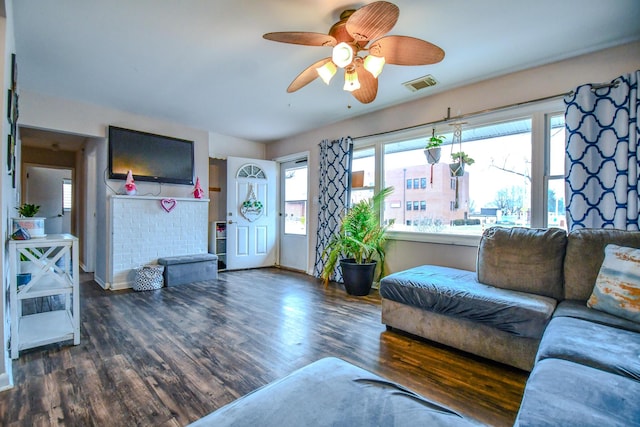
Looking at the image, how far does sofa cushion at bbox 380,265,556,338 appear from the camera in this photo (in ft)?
6.07

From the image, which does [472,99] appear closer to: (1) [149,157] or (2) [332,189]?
(2) [332,189]

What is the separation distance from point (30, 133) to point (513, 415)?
6379 mm

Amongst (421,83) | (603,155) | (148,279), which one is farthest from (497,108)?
(148,279)

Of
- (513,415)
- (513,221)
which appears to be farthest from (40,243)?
(513,221)

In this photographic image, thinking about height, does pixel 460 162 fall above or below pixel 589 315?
above

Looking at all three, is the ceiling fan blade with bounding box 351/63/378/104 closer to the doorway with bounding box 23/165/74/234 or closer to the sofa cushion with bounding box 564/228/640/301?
the sofa cushion with bounding box 564/228/640/301

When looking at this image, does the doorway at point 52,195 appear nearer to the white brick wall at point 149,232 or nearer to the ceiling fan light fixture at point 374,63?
the white brick wall at point 149,232

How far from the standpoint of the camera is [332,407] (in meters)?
0.83

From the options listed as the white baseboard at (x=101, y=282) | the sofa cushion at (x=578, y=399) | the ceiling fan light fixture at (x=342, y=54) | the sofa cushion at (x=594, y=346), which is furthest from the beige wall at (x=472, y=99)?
the white baseboard at (x=101, y=282)

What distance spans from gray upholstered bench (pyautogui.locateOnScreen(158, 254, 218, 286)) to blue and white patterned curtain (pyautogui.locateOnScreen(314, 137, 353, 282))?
5.26 feet

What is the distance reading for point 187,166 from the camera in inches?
180

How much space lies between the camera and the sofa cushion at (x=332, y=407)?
2.52 feet

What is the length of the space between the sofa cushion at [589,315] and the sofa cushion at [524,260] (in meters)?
0.20

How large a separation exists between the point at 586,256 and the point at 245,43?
295 centimetres
